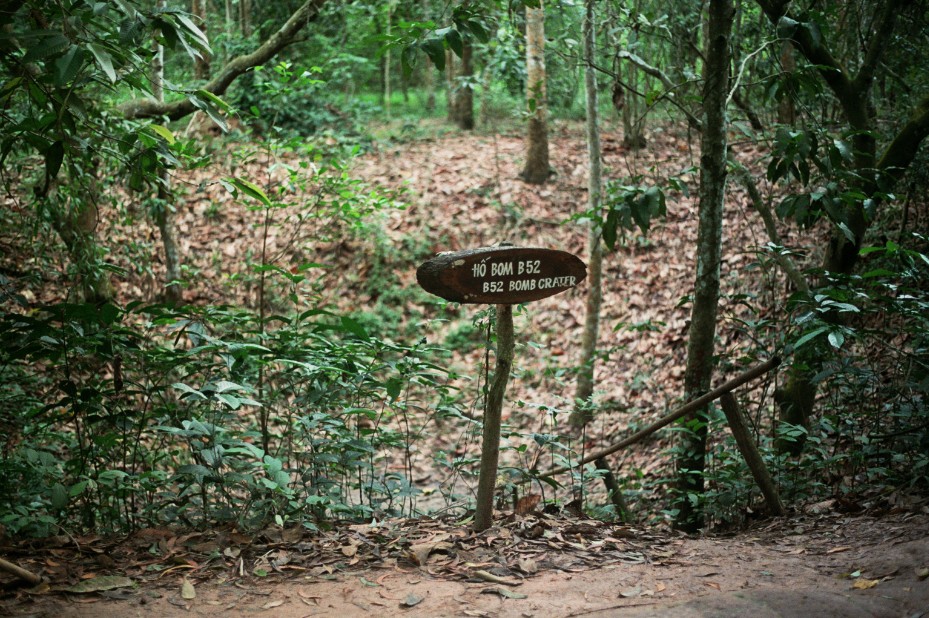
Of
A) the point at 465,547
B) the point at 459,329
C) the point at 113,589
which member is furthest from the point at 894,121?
the point at 113,589

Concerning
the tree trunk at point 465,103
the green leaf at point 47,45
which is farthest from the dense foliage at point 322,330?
the tree trunk at point 465,103

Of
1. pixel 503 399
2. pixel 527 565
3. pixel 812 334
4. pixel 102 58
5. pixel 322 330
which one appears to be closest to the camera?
pixel 102 58

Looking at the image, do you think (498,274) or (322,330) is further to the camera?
(322,330)

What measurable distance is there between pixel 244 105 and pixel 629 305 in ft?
25.4

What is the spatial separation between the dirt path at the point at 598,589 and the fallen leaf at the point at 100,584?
35mm

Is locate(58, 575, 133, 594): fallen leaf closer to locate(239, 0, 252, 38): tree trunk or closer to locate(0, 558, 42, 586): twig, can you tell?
locate(0, 558, 42, 586): twig

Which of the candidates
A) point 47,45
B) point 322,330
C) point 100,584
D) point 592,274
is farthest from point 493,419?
point 592,274

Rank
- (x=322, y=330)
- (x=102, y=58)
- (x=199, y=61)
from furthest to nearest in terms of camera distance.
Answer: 1. (x=199, y=61)
2. (x=322, y=330)
3. (x=102, y=58)

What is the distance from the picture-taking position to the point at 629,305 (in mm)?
9031

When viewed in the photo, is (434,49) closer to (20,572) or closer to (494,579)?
(494,579)

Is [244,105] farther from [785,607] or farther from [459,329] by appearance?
[785,607]

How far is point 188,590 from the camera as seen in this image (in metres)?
3.12

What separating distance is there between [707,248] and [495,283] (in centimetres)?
208

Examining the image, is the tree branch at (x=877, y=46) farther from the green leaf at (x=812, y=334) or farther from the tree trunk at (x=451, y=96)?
the tree trunk at (x=451, y=96)
